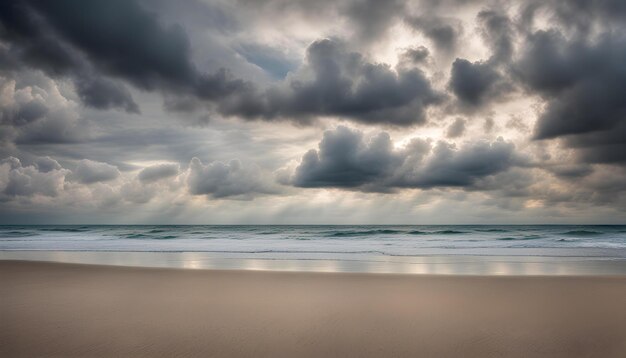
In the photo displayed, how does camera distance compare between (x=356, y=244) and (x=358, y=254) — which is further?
(x=356, y=244)

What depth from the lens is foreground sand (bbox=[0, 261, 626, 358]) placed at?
4.53 m

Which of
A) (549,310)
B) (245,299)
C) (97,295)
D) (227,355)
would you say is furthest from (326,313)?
(97,295)

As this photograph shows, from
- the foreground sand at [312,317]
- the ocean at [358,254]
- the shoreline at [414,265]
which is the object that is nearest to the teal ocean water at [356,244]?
the ocean at [358,254]

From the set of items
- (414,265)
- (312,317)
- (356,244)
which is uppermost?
(312,317)

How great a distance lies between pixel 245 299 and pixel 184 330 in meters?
1.96

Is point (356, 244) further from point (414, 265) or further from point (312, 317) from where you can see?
→ point (312, 317)

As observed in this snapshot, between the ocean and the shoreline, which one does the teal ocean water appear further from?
the shoreline

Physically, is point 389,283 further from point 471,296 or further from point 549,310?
point 549,310

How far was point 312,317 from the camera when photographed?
19.2ft

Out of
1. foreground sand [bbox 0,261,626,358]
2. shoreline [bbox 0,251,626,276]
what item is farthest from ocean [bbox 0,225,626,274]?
foreground sand [bbox 0,261,626,358]

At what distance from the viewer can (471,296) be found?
7.29 meters

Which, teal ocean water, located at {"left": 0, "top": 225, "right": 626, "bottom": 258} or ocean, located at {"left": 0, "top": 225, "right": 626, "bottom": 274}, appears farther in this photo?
teal ocean water, located at {"left": 0, "top": 225, "right": 626, "bottom": 258}

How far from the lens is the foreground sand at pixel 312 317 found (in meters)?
4.53

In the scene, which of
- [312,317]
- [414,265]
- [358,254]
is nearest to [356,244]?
[358,254]
